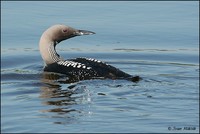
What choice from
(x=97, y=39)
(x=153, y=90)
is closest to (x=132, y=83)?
(x=153, y=90)

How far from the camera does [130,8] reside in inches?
731

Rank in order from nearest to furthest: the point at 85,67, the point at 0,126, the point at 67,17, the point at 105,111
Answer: the point at 0,126
the point at 105,111
the point at 85,67
the point at 67,17

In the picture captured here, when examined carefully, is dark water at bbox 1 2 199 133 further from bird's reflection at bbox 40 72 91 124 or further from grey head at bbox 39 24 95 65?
grey head at bbox 39 24 95 65

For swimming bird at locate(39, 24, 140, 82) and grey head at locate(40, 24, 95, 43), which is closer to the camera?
swimming bird at locate(39, 24, 140, 82)

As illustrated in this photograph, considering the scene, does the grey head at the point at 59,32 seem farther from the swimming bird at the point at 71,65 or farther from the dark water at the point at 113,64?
the dark water at the point at 113,64

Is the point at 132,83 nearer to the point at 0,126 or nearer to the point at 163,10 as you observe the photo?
the point at 0,126

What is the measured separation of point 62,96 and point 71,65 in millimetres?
1657

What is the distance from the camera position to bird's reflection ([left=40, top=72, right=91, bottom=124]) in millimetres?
10562

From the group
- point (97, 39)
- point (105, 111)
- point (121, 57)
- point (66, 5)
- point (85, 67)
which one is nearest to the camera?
point (105, 111)

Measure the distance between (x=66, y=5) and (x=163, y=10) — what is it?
7.59ft

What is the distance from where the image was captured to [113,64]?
14.5 m

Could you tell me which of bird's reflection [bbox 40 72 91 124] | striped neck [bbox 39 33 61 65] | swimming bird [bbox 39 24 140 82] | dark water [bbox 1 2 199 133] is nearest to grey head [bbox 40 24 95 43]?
swimming bird [bbox 39 24 140 82]

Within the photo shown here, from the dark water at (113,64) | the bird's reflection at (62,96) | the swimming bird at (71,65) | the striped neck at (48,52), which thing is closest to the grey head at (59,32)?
the swimming bird at (71,65)

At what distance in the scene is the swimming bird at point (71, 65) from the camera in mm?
12805
